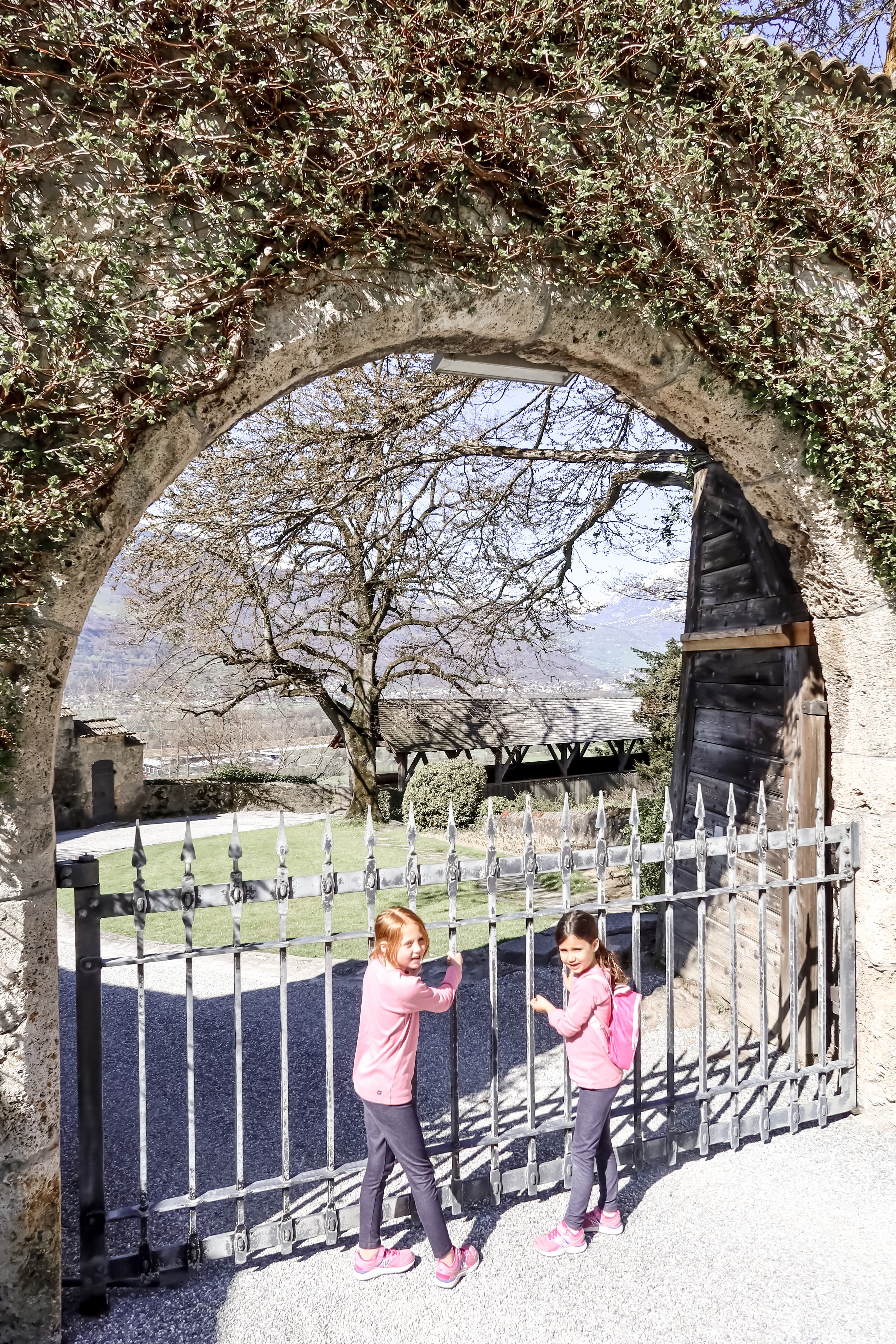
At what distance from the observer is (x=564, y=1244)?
2.84 m

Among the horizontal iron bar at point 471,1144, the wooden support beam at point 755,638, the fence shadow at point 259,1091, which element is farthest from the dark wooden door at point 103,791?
the horizontal iron bar at point 471,1144

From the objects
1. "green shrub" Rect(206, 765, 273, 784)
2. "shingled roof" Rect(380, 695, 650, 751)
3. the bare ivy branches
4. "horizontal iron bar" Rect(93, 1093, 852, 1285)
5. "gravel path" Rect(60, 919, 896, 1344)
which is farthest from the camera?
"green shrub" Rect(206, 765, 273, 784)

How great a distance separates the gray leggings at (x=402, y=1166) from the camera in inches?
102

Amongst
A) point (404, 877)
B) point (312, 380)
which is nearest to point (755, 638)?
point (404, 877)

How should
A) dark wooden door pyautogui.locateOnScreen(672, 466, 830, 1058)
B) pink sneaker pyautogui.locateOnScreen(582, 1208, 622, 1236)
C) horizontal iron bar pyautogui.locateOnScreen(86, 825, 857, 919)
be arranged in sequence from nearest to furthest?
1. horizontal iron bar pyautogui.locateOnScreen(86, 825, 857, 919)
2. pink sneaker pyautogui.locateOnScreen(582, 1208, 622, 1236)
3. dark wooden door pyautogui.locateOnScreen(672, 466, 830, 1058)

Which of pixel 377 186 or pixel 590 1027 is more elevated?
pixel 377 186

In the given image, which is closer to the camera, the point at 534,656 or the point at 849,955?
the point at 849,955

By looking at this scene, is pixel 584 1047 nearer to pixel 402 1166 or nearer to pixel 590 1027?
pixel 590 1027

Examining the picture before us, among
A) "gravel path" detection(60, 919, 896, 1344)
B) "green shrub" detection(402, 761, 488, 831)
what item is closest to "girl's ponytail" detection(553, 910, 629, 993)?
"gravel path" detection(60, 919, 896, 1344)

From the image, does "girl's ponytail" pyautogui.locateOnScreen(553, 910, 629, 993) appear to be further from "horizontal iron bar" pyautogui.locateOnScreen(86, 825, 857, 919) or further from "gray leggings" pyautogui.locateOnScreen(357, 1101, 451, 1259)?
"gray leggings" pyautogui.locateOnScreen(357, 1101, 451, 1259)

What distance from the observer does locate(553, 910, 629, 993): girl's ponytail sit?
107 inches

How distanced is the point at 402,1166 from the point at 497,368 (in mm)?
3205

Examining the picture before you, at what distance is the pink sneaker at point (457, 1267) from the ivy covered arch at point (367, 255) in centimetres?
125

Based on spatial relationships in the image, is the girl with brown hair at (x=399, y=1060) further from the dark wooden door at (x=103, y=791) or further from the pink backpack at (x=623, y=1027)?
the dark wooden door at (x=103, y=791)
